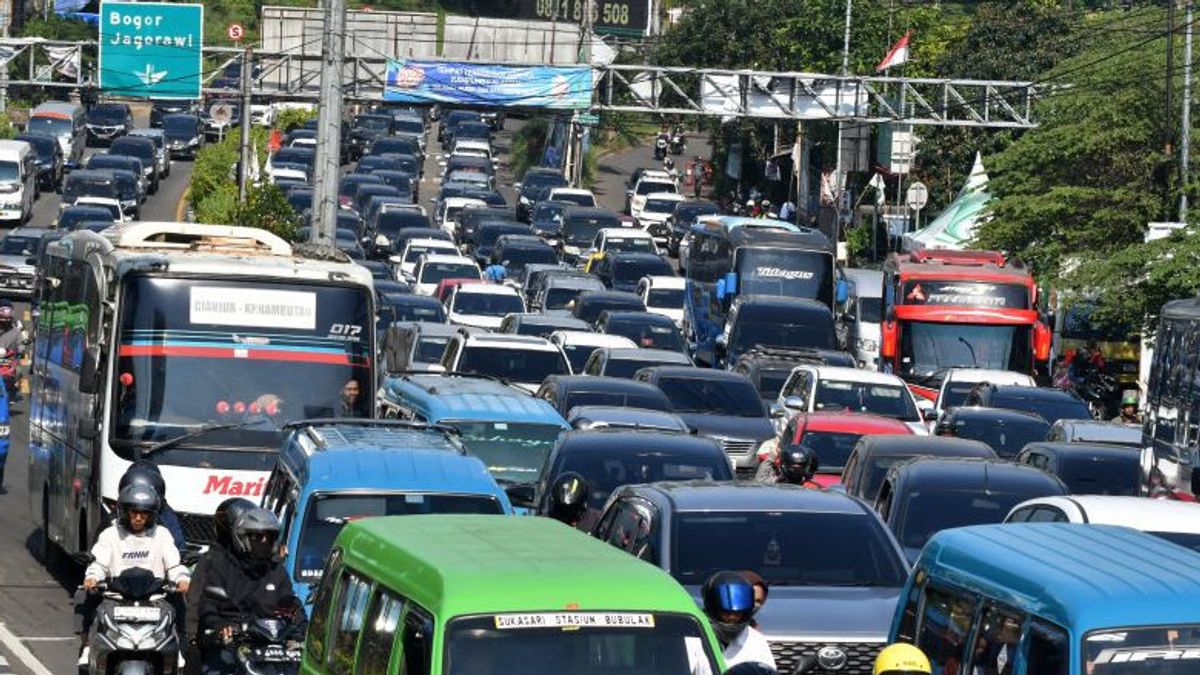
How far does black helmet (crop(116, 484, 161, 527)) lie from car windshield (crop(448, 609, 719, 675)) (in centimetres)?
506

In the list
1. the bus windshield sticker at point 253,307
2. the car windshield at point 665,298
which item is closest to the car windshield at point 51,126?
the car windshield at point 665,298

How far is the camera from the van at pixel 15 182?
63.8 meters

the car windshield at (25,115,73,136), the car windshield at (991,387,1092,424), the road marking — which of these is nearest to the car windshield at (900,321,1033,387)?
the car windshield at (991,387,1092,424)

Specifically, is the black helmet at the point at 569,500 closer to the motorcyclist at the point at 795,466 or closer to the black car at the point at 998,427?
Result: the motorcyclist at the point at 795,466

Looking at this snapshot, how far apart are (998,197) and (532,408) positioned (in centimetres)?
2896

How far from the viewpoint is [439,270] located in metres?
47.9

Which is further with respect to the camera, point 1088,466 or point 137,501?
point 1088,466

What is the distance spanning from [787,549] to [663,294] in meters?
33.9

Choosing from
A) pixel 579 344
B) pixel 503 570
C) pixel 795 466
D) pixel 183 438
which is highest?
pixel 503 570

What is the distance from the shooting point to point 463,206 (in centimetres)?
6538

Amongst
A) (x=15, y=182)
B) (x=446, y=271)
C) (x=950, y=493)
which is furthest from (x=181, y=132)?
(x=950, y=493)

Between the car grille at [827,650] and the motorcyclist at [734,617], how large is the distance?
1.88 meters

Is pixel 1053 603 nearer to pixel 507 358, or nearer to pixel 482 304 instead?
pixel 507 358

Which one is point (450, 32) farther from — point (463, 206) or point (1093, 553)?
point (1093, 553)
